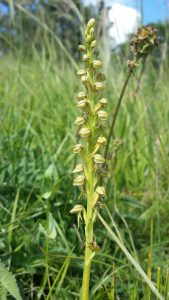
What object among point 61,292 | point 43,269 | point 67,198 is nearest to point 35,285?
point 43,269

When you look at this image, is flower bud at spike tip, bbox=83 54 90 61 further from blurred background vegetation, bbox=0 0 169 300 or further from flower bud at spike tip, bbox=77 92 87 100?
blurred background vegetation, bbox=0 0 169 300

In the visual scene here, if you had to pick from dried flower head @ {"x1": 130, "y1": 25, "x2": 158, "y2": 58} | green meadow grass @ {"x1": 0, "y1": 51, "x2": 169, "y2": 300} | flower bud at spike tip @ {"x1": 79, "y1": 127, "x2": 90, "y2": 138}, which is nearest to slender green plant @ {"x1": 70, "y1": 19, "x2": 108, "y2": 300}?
flower bud at spike tip @ {"x1": 79, "y1": 127, "x2": 90, "y2": 138}

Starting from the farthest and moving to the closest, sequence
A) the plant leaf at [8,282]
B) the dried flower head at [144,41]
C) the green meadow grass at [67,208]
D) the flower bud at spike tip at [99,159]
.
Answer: the green meadow grass at [67,208] < the dried flower head at [144,41] < the plant leaf at [8,282] < the flower bud at spike tip at [99,159]

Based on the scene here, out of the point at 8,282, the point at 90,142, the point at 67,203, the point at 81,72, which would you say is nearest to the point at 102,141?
the point at 90,142

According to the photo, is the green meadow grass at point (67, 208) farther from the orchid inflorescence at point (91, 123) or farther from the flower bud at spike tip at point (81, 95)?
the flower bud at spike tip at point (81, 95)

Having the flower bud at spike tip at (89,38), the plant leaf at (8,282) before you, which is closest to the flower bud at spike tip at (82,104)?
the flower bud at spike tip at (89,38)

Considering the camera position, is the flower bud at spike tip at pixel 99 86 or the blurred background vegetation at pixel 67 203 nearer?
the flower bud at spike tip at pixel 99 86

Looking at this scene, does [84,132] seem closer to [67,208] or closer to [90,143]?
[90,143]

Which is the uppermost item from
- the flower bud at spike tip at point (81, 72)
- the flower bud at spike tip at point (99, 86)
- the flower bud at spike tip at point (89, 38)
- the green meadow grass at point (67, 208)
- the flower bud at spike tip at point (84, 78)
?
the flower bud at spike tip at point (89, 38)

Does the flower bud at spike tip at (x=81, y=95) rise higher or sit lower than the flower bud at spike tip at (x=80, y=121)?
higher
